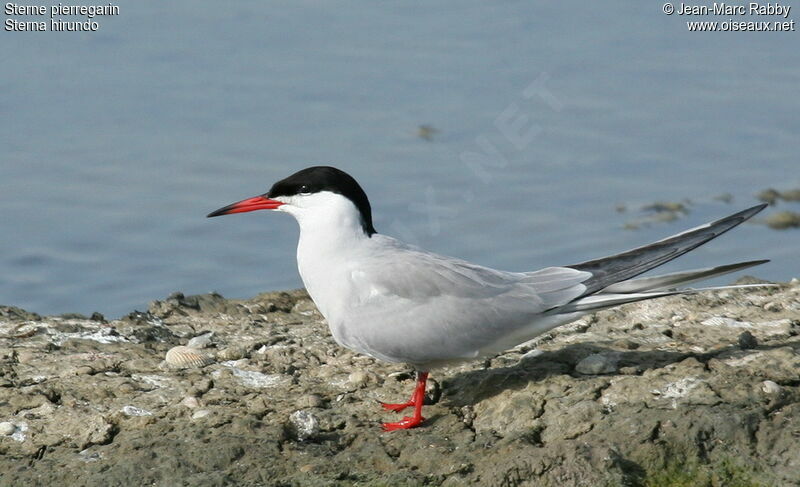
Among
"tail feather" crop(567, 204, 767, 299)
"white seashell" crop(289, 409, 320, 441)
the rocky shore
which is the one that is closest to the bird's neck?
the rocky shore

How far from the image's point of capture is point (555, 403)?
13.9ft

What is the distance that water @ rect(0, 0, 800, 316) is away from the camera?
7613 mm

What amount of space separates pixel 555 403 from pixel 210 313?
210 cm

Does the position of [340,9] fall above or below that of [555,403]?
above

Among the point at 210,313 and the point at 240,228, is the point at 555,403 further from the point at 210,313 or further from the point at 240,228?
the point at 240,228

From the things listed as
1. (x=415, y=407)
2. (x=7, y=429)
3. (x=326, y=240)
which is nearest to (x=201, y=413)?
(x=7, y=429)

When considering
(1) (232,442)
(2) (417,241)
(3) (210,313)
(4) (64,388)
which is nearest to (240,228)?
(2) (417,241)

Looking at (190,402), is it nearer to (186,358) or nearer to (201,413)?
(201,413)

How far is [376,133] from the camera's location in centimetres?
865

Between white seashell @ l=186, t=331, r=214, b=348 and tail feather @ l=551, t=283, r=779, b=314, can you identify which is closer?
tail feather @ l=551, t=283, r=779, b=314

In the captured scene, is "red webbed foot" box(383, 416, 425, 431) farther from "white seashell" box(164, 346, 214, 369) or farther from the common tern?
"white seashell" box(164, 346, 214, 369)

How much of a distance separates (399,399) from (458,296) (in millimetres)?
486

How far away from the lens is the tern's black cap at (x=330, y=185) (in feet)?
15.7

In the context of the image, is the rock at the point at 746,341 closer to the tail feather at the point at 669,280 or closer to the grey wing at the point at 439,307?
the tail feather at the point at 669,280
